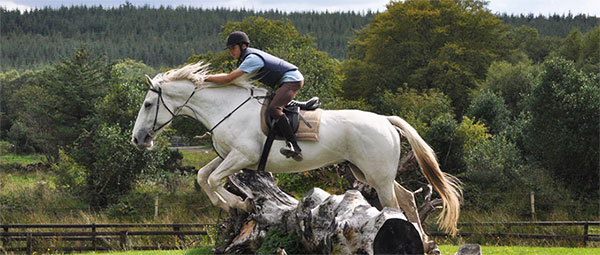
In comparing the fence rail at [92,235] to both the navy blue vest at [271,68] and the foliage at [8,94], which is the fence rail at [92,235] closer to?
the navy blue vest at [271,68]

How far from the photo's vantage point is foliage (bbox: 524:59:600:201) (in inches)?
969

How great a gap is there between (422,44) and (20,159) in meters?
28.5

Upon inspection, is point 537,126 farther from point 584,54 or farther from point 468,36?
point 584,54

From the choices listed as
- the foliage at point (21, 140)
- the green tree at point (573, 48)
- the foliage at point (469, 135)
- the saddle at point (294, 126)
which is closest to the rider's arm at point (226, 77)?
the saddle at point (294, 126)

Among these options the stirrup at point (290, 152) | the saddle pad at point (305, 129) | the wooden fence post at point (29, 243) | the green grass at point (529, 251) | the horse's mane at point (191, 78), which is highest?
the horse's mane at point (191, 78)

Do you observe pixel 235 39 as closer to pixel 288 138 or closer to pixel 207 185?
pixel 288 138

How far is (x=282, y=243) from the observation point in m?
8.88

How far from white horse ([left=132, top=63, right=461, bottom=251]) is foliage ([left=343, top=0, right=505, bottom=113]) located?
106 ft

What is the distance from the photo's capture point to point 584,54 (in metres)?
43.6

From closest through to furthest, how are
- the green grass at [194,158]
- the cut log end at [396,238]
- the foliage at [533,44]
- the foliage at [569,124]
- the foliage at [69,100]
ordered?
1. the cut log end at [396,238]
2. the foliage at [569,124]
3. the foliage at [69,100]
4. the green grass at [194,158]
5. the foliage at [533,44]

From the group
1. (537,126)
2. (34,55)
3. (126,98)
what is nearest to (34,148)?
(126,98)

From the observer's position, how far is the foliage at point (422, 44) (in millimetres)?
41094

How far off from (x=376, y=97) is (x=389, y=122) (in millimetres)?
31806

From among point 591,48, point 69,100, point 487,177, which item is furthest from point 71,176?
point 591,48
